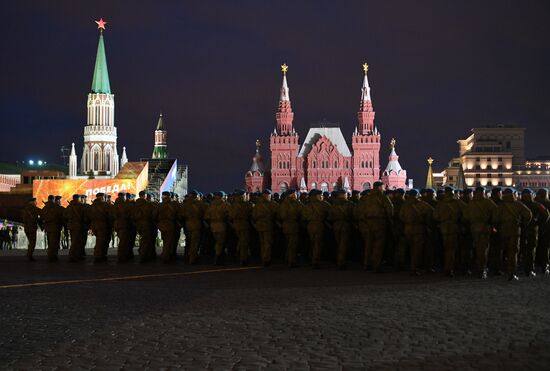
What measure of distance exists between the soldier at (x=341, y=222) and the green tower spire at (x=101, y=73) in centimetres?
9850

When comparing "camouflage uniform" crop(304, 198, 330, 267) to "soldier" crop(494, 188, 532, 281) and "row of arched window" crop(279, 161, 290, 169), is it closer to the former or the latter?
"soldier" crop(494, 188, 532, 281)

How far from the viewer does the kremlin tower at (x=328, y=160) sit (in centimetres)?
10725

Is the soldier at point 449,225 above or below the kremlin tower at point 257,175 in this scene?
below

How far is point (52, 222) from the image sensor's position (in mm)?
20297

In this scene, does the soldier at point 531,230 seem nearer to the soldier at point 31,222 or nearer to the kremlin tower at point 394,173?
the soldier at point 31,222


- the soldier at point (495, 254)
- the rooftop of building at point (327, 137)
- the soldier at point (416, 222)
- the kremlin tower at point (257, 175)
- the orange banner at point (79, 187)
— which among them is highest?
the rooftop of building at point (327, 137)

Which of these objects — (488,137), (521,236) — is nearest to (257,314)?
(521,236)

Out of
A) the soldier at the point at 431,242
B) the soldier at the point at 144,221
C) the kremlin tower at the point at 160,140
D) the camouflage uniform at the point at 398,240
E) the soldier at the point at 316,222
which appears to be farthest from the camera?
the kremlin tower at the point at 160,140

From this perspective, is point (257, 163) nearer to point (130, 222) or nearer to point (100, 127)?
point (100, 127)

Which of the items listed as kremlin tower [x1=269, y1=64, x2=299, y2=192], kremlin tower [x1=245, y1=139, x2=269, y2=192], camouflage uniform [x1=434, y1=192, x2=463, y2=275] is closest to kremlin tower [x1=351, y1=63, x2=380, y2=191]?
kremlin tower [x1=269, y1=64, x2=299, y2=192]

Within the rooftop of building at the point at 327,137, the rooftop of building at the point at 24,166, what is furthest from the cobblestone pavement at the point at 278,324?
the rooftop of building at the point at 327,137

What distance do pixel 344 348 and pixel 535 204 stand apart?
1006 cm

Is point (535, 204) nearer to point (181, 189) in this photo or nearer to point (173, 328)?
point (173, 328)

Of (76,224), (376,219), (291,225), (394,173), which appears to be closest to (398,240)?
(376,219)
